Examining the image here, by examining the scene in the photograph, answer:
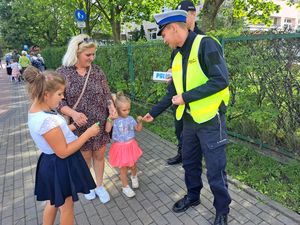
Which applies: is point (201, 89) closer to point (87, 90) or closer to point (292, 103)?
point (87, 90)

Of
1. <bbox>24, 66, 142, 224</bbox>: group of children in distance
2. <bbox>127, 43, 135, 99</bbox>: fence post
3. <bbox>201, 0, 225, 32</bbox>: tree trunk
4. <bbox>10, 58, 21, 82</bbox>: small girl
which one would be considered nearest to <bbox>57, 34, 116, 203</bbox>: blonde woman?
<bbox>24, 66, 142, 224</bbox>: group of children in distance

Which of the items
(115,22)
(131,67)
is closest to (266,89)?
(131,67)

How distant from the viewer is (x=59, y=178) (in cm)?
231

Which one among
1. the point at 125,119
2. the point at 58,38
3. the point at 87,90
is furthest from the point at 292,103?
the point at 58,38

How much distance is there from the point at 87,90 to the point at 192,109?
125 centimetres

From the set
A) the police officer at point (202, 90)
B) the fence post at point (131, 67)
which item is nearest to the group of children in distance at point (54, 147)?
the police officer at point (202, 90)

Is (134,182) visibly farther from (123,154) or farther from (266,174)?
(266,174)

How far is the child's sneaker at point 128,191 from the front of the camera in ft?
11.3

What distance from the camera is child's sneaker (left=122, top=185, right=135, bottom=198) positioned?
344 centimetres

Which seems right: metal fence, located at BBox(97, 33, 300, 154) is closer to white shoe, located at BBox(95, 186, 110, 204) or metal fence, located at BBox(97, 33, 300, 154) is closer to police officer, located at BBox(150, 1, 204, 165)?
police officer, located at BBox(150, 1, 204, 165)

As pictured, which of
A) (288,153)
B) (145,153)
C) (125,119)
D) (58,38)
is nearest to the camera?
(125,119)

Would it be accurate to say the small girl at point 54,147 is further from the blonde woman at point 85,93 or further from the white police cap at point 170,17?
the white police cap at point 170,17

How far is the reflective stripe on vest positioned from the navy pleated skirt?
1144 mm

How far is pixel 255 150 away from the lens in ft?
14.5
